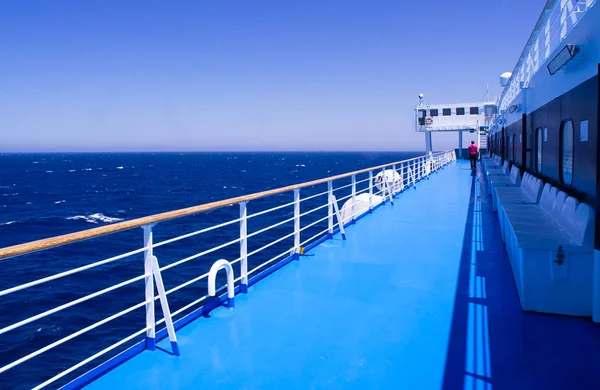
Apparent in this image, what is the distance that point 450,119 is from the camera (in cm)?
3531

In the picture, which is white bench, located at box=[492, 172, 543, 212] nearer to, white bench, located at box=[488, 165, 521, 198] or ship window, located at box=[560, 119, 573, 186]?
ship window, located at box=[560, 119, 573, 186]

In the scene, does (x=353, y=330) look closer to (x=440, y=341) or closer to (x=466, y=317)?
(x=440, y=341)

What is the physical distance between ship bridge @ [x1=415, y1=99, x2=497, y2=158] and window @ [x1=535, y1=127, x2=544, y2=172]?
27.7 metres

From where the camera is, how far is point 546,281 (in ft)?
12.5

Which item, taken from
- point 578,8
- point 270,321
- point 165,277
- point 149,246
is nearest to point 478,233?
point 578,8

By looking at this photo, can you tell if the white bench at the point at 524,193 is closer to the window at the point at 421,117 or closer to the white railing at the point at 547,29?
the white railing at the point at 547,29

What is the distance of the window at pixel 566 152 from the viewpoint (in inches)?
206

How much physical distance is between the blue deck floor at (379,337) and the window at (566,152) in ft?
3.94

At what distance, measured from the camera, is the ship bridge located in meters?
34.8

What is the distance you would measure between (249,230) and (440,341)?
16213mm

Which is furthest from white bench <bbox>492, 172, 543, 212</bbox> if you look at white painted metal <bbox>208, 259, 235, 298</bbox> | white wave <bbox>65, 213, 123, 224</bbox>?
white wave <bbox>65, 213, 123, 224</bbox>

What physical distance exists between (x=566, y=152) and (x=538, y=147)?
8.23 feet

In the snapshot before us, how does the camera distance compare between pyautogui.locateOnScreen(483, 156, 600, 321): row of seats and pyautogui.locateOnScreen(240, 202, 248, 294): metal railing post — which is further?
pyautogui.locateOnScreen(240, 202, 248, 294): metal railing post

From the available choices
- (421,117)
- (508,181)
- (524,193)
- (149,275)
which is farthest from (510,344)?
(421,117)
